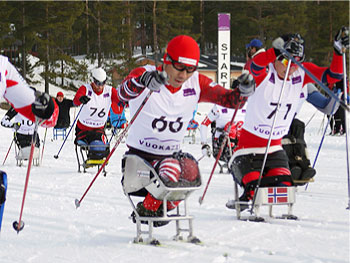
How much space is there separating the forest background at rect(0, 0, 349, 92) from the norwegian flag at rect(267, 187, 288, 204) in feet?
115

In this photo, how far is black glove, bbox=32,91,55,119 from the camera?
405cm

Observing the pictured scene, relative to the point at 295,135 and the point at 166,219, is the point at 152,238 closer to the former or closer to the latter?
the point at 166,219

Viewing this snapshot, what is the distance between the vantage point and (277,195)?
234 inches

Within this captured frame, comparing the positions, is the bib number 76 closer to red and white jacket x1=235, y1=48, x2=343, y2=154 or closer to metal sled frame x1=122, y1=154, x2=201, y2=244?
red and white jacket x1=235, y1=48, x2=343, y2=154

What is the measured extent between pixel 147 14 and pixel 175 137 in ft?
136

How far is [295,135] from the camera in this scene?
287 inches

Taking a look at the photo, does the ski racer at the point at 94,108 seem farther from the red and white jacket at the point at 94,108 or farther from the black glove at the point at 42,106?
the black glove at the point at 42,106

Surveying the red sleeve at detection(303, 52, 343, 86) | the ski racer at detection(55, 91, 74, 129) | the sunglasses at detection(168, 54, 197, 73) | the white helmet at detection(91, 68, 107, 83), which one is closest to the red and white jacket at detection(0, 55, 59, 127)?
the sunglasses at detection(168, 54, 197, 73)

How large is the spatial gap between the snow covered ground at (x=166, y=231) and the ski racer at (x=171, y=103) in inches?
20.4

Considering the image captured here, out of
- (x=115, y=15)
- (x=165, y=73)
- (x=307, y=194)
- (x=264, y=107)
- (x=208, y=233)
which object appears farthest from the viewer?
(x=115, y=15)

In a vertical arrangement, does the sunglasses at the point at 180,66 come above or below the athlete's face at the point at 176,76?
above

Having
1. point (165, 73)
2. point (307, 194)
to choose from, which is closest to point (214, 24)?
point (307, 194)

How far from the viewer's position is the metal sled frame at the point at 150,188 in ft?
15.8

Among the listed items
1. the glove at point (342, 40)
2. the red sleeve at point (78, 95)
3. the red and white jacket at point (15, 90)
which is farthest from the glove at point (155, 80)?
the red sleeve at point (78, 95)
